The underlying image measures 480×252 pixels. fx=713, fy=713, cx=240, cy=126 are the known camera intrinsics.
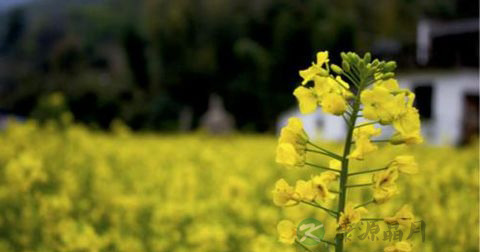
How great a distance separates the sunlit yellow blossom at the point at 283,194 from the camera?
1372 millimetres

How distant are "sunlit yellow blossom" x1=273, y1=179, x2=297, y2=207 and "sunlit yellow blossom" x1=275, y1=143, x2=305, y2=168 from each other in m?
0.04

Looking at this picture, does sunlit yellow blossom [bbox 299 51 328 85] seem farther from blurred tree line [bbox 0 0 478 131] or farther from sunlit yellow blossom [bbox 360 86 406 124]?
blurred tree line [bbox 0 0 478 131]

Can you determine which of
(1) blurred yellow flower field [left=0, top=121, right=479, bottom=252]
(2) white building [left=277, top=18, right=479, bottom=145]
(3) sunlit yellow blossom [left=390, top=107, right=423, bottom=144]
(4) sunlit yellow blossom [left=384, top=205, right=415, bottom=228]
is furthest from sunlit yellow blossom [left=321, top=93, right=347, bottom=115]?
(2) white building [left=277, top=18, right=479, bottom=145]

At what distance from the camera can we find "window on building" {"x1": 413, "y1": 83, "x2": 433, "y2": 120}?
15555 millimetres

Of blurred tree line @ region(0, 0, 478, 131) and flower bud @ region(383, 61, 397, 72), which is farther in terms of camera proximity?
blurred tree line @ region(0, 0, 478, 131)

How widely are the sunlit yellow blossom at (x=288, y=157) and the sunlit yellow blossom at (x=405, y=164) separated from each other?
0.18 meters

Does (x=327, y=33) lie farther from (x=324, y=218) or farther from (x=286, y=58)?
(x=324, y=218)

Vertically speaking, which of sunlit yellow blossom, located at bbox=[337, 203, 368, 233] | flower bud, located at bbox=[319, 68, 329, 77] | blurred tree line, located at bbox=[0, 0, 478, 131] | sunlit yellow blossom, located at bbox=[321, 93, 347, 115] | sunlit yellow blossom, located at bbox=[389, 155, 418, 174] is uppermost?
blurred tree line, located at bbox=[0, 0, 478, 131]

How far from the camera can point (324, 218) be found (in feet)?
12.9

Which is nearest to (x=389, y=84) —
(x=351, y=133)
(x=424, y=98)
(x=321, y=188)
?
(x=351, y=133)

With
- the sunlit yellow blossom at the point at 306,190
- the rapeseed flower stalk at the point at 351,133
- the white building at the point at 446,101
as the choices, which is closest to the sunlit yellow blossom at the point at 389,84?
the rapeseed flower stalk at the point at 351,133

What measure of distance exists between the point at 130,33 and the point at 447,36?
15.9 metres

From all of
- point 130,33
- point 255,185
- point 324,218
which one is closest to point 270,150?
point 255,185

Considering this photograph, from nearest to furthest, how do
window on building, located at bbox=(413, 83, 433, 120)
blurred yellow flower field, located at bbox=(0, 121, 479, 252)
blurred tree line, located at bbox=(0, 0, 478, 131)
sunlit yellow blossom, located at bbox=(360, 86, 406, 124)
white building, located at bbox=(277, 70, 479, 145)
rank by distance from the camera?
sunlit yellow blossom, located at bbox=(360, 86, 406, 124)
blurred yellow flower field, located at bbox=(0, 121, 479, 252)
white building, located at bbox=(277, 70, 479, 145)
window on building, located at bbox=(413, 83, 433, 120)
blurred tree line, located at bbox=(0, 0, 478, 131)
